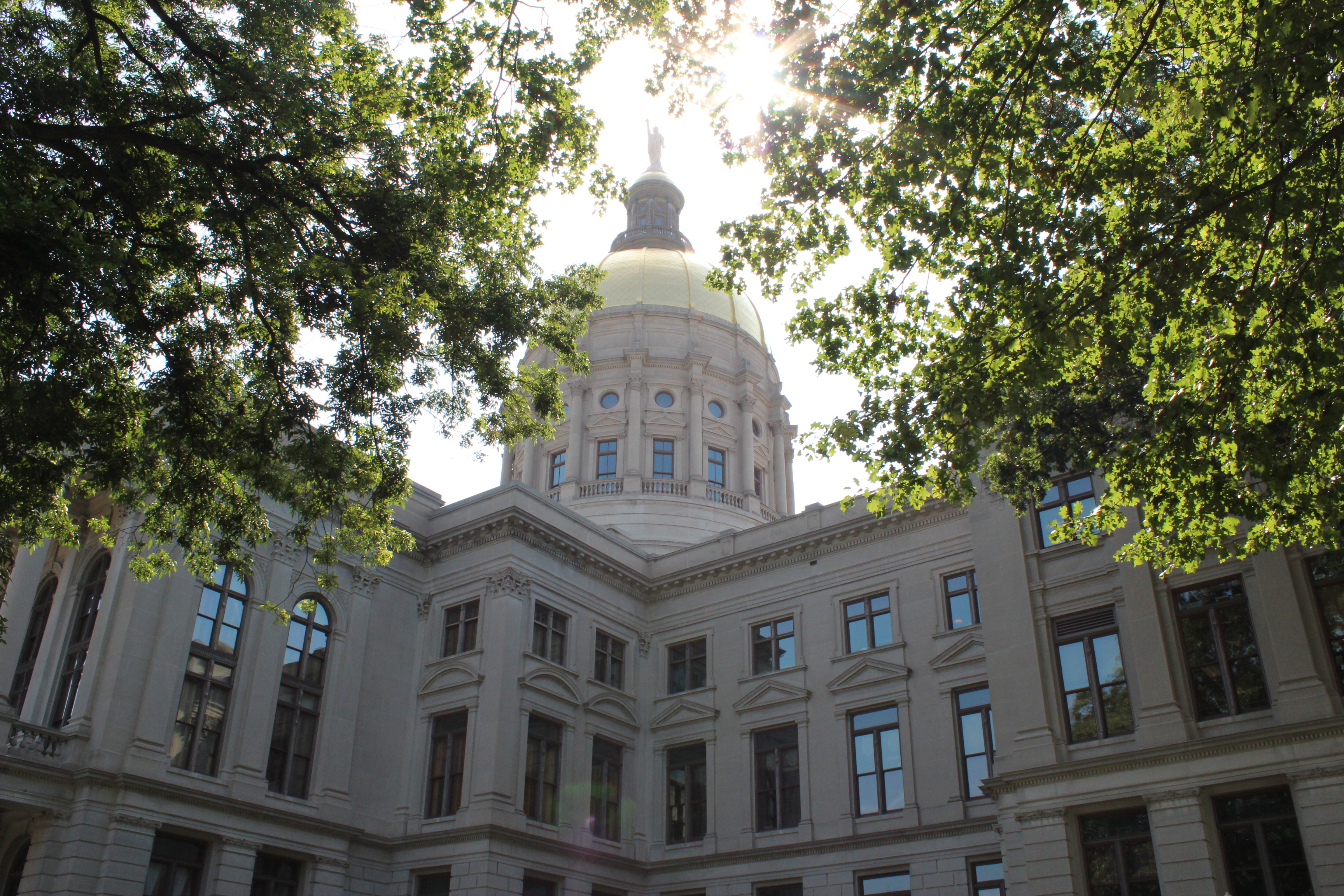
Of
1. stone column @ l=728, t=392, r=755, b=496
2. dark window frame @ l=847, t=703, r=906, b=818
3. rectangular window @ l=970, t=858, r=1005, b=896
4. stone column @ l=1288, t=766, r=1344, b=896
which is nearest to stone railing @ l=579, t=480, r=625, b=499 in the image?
stone column @ l=728, t=392, r=755, b=496

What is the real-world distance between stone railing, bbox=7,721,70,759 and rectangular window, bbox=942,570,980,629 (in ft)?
75.3

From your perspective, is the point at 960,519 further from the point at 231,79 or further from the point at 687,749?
the point at 231,79

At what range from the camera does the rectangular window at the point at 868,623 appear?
32281mm

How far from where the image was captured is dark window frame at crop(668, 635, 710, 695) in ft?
116

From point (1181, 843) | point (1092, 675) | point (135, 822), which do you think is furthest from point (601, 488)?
point (1181, 843)

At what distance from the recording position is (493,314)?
16547 millimetres

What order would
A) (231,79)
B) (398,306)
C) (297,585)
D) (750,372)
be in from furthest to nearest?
1. (750,372)
2. (297,585)
3. (398,306)
4. (231,79)

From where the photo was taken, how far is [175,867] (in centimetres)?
2558

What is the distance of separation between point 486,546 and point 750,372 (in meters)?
24.9

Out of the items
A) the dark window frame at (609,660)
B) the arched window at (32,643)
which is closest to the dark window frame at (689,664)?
the dark window frame at (609,660)

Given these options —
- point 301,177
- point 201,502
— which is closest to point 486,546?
point 201,502

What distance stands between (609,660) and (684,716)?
10.0ft

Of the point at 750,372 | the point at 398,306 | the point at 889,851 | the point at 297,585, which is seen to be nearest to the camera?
the point at 398,306

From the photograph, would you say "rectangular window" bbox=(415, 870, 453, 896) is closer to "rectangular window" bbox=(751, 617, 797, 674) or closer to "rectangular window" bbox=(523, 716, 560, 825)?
"rectangular window" bbox=(523, 716, 560, 825)
